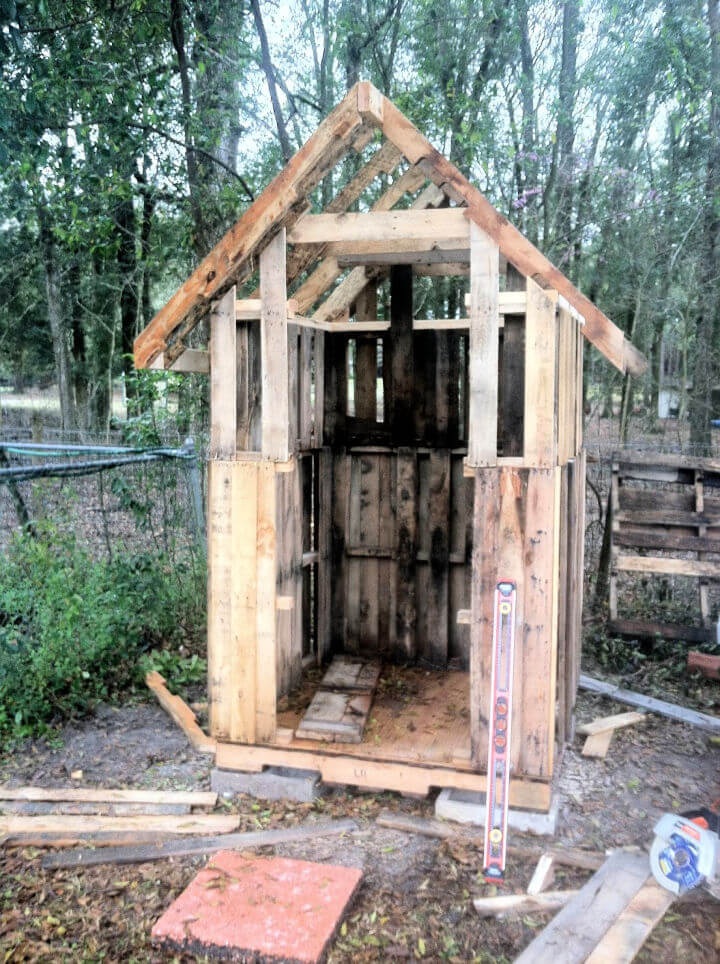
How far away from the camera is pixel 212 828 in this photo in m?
4.59

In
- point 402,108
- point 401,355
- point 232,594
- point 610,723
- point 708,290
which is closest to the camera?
point 232,594

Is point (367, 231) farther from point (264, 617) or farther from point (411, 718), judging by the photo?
point (411, 718)

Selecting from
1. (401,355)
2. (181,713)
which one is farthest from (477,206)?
(181,713)

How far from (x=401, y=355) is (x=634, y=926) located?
4.20 meters

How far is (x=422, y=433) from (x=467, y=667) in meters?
1.98

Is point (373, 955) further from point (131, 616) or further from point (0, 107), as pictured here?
point (0, 107)

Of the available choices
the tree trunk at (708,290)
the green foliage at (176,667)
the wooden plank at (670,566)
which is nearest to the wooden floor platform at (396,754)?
the green foliage at (176,667)

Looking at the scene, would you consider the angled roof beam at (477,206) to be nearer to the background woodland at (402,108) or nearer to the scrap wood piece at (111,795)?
the scrap wood piece at (111,795)

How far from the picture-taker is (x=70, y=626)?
592cm

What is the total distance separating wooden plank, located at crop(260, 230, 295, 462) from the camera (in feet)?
15.4

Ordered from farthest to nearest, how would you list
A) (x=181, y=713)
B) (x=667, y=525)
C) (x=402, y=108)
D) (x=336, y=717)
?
(x=402, y=108)
(x=667, y=525)
(x=181, y=713)
(x=336, y=717)

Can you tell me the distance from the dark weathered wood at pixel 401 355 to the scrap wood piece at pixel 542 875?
329cm

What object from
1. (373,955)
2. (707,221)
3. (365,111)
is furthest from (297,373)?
(707,221)

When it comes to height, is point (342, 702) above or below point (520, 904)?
above
